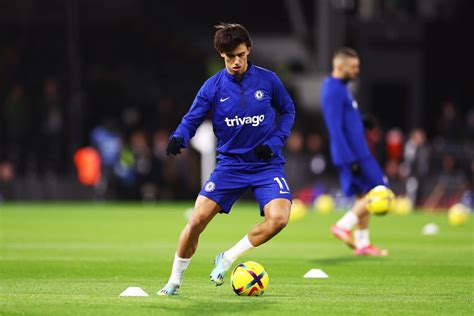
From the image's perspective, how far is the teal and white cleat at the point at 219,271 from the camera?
36.2 ft

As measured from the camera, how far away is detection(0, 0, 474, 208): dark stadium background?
30.3 m

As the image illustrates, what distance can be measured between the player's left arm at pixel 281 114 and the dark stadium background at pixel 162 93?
18.0 metres

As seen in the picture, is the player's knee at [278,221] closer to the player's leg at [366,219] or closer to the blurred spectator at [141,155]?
the player's leg at [366,219]

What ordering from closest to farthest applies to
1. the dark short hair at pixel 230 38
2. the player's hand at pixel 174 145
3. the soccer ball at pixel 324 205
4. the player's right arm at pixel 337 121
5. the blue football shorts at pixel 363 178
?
the player's hand at pixel 174 145 → the dark short hair at pixel 230 38 → the player's right arm at pixel 337 121 → the blue football shorts at pixel 363 178 → the soccer ball at pixel 324 205

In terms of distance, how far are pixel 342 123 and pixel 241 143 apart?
493 cm

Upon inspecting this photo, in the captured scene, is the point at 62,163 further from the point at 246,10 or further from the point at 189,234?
the point at 189,234

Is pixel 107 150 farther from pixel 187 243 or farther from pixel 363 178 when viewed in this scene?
pixel 187 243

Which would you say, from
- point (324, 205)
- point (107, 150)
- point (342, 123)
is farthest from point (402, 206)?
point (342, 123)

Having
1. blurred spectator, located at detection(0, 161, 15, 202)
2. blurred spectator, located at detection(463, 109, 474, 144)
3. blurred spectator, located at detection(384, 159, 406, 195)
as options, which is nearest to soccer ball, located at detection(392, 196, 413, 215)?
blurred spectator, located at detection(384, 159, 406, 195)

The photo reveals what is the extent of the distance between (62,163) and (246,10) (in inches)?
425

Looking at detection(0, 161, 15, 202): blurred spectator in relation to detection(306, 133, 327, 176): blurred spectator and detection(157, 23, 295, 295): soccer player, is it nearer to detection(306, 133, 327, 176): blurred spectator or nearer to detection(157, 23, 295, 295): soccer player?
detection(306, 133, 327, 176): blurred spectator

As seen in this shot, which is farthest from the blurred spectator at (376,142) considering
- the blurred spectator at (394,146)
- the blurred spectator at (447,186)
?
the blurred spectator at (447,186)

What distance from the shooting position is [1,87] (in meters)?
33.2

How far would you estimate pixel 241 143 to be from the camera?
11.0 meters
